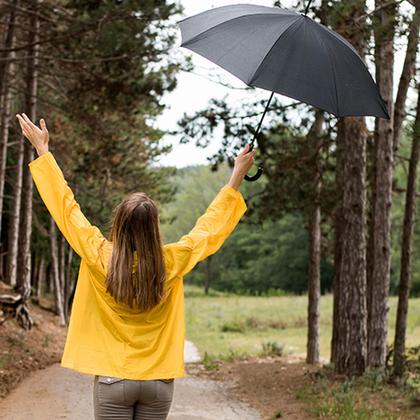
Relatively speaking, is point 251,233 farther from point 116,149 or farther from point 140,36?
point 140,36

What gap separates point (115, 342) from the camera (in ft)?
12.2

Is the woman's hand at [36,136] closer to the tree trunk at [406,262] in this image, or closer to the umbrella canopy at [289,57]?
the umbrella canopy at [289,57]

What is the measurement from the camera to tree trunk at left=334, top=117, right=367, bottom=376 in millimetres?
12203

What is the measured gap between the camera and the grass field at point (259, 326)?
91.8 feet

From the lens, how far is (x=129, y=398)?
365cm

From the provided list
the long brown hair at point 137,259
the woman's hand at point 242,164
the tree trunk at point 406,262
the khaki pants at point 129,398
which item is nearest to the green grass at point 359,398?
the tree trunk at point 406,262

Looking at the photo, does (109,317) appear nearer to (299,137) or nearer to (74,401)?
(74,401)

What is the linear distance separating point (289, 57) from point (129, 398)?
2.28m

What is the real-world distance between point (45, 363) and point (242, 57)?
10.6 m

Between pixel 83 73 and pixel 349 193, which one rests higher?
pixel 83 73

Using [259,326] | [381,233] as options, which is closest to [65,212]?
[381,233]

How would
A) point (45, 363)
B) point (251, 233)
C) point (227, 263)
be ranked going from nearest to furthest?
point (45, 363) < point (251, 233) < point (227, 263)

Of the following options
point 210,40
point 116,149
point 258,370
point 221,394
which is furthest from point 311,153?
point 210,40

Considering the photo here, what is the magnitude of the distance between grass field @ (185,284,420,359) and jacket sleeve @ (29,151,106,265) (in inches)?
733
